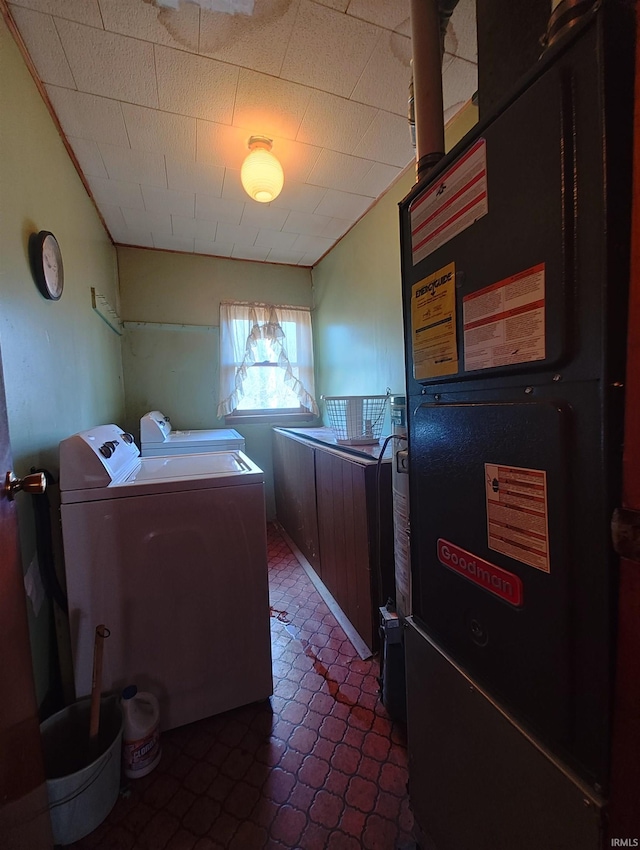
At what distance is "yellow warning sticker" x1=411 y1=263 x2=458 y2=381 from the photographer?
694mm

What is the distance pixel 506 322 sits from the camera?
577mm

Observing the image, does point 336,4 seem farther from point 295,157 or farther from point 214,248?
point 214,248

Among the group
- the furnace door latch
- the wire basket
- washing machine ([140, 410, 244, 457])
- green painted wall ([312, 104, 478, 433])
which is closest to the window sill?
green painted wall ([312, 104, 478, 433])

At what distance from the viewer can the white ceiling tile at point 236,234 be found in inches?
109

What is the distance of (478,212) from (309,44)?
4.47 ft

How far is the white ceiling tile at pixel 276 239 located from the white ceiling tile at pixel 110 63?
138cm

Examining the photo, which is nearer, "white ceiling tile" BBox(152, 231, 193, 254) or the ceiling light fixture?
the ceiling light fixture

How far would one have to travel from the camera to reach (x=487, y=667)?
65cm

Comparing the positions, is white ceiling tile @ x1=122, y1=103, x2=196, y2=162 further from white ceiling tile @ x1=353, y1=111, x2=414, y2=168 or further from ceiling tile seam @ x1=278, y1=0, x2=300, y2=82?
white ceiling tile @ x1=353, y1=111, x2=414, y2=168

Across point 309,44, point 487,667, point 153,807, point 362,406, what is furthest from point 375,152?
point 153,807

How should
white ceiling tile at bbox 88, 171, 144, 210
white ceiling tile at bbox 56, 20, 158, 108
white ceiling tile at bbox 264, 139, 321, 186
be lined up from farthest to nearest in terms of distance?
white ceiling tile at bbox 88, 171, 144, 210 < white ceiling tile at bbox 264, 139, 321, 186 < white ceiling tile at bbox 56, 20, 158, 108

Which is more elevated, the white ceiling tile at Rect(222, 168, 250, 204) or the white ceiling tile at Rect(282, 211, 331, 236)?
the white ceiling tile at Rect(282, 211, 331, 236)

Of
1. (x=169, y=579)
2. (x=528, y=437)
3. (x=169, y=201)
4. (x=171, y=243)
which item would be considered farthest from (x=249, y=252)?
(x=528, y=437)

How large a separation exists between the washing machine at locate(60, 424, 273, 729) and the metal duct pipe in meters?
1.17
